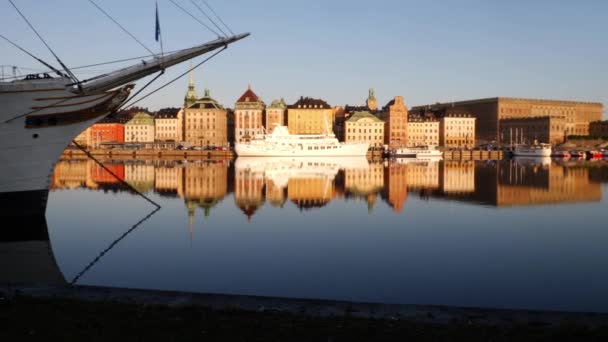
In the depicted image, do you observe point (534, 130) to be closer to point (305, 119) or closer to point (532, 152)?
point (532, 152)

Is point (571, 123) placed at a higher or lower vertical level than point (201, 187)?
higher

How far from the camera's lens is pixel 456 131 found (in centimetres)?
18038

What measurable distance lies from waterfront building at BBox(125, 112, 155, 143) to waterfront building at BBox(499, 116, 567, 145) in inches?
4138

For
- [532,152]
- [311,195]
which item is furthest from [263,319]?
[532,152]

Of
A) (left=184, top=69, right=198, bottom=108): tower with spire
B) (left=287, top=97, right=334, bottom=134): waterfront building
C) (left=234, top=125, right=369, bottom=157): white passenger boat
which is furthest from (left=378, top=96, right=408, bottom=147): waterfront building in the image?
(left=184, top=69, right=198, bottom=108): tower with spire

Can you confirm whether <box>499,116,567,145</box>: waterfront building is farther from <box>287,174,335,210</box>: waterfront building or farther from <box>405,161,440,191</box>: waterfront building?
<box>287,174,335,210</box>: waterfront building

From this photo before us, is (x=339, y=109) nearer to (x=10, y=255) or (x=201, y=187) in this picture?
(x=201, y=187)

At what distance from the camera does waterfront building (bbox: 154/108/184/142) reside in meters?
175

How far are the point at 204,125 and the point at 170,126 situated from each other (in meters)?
12.0

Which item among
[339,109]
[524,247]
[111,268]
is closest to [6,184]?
[111,268]

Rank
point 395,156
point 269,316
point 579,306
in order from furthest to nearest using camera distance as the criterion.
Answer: point 395,156, point 579,306, point 269,316

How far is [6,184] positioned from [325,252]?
12444 mm

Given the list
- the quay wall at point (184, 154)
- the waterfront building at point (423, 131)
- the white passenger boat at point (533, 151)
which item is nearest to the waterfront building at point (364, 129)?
the waterfront building at point (423, 131)

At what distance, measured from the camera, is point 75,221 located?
2431 cm
